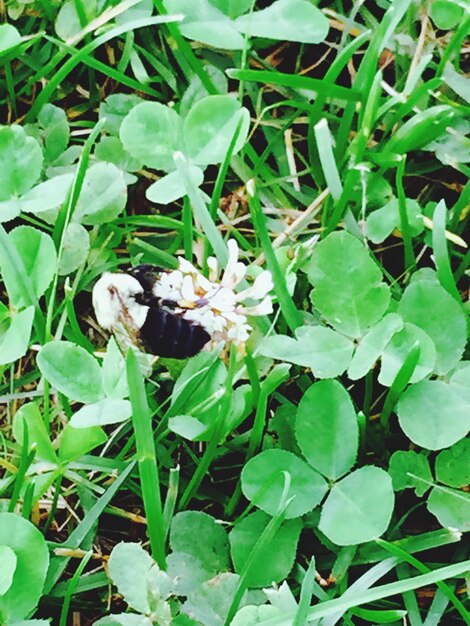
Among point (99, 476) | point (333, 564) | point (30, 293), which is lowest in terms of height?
point (333, 564)

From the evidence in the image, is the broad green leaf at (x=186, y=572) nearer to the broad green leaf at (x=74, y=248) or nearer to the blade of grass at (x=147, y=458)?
the blade of grass at (x=147, y=458)

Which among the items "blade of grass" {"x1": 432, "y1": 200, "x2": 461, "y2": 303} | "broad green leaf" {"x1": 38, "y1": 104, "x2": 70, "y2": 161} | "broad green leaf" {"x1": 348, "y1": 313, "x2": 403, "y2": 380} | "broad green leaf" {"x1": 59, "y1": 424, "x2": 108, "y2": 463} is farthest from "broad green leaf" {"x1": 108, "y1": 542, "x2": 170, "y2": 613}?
"broad green leaf" {"x1": 38, "y1": 104, "x2": 70, "y2": 161}

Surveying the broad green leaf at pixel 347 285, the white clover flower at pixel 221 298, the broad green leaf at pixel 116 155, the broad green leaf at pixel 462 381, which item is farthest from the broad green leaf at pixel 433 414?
the broad green leaf at pixel 116 155

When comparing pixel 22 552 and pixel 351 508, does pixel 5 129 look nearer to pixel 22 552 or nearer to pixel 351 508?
pixel 22 552

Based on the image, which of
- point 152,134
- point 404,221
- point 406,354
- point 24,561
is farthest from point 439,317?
point 24,561

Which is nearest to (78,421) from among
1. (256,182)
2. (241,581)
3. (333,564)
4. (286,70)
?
(241,581)
